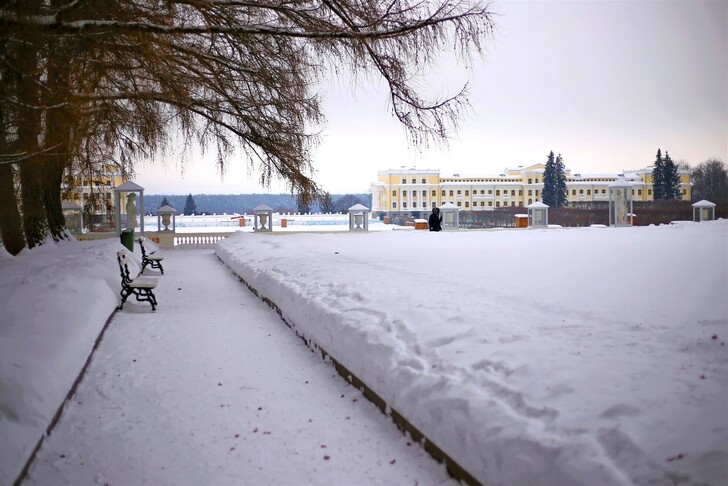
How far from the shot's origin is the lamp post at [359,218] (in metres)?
42.8

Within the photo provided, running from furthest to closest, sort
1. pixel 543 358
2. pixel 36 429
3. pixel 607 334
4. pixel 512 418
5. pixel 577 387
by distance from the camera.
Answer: pixel 607 334 < pixel 543 358 < pixel 36 429 < pixel 577 387 < pixel 512 418

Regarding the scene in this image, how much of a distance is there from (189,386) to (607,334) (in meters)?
4.27

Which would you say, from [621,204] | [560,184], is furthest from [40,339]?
[560,184]

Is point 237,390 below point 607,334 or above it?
below

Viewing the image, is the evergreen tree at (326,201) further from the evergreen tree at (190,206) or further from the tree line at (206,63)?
the evergreen tree at (190,206)

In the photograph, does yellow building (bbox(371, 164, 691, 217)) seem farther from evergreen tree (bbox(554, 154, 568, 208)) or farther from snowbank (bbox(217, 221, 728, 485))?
snowbank (bbox(217, 221, 728, 485))

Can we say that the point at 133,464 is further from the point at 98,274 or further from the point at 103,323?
the point at 98,274

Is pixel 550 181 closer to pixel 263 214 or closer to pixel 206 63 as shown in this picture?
pixel 263 214

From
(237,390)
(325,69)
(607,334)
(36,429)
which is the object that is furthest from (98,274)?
(607,334)

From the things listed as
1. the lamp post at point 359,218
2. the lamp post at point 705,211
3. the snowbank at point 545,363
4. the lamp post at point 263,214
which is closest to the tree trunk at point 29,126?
the snowbank at point 545,363

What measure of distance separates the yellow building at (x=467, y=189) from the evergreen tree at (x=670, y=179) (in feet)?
77.6

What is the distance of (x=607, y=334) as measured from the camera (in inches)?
255

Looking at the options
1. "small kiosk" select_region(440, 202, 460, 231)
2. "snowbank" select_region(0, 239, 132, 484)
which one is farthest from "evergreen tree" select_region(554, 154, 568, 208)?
"snowbank" select_region(0, 239, 132, 484)

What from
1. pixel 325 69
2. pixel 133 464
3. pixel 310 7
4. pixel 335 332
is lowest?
pixel 133 464
